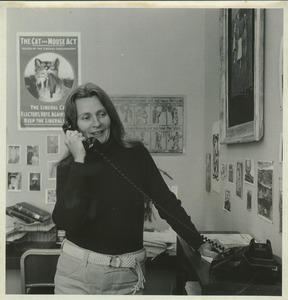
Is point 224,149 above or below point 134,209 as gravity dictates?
above

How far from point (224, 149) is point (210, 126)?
0.07 metres

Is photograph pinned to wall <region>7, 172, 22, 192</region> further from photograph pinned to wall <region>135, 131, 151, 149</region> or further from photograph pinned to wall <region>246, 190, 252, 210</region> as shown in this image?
photograph pinned to wall <region>246, 190, 252, 210</region>

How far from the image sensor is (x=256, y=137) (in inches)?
33.5

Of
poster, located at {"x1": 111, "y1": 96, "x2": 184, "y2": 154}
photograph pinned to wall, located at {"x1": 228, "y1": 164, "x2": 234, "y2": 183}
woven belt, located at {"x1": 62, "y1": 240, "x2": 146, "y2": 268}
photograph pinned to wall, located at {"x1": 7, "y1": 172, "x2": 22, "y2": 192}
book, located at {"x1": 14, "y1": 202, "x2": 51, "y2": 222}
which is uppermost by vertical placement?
poster, located at {"x1": 111, "y1": 96, "x2": 184, "y2": 154}

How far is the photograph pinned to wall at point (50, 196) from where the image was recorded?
92 cm

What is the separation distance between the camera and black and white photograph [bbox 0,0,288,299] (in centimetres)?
89

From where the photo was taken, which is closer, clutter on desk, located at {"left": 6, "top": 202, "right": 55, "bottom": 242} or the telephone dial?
the telephone dial

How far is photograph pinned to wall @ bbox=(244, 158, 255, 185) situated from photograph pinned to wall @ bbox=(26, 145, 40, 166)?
0.51 m

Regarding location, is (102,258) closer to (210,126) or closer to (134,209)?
(134,209)

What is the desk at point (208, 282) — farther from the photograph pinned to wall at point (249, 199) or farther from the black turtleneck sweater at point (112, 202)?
the photograph pinned to wall at point (249, 199)

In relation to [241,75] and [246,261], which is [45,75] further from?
[246,261]

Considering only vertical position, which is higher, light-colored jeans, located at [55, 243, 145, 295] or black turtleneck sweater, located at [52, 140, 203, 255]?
black turtleneck sweater, located at [52, 140, 203, 255]

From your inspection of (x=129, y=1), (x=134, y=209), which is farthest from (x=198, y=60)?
(x=134, y=209)

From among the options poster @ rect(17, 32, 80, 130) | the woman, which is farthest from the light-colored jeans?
poster @ rect(17, 32, 80, 130)
